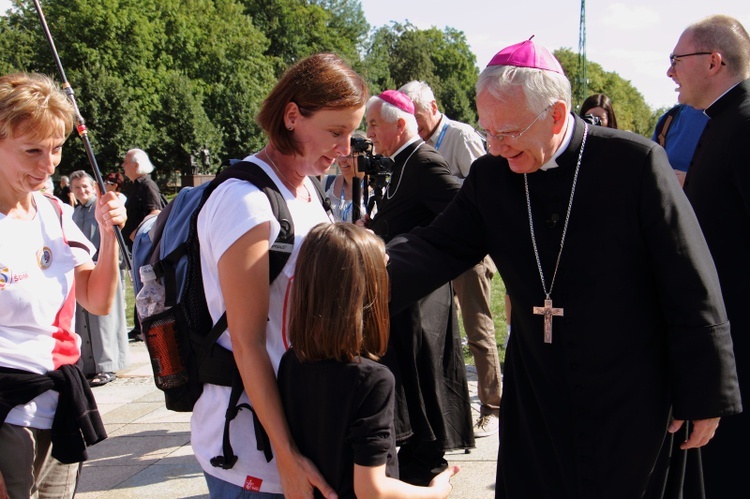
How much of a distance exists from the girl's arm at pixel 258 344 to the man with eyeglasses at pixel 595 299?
64 centimetres

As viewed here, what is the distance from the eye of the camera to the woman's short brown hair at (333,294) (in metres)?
1.92

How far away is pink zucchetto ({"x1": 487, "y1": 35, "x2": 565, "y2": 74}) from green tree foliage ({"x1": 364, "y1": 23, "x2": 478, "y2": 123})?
Answer: 6557 centimetres

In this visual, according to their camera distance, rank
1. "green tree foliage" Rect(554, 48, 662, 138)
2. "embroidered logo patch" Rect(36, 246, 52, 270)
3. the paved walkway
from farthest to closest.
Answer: "green tree foliage" Rect(554, 48, 662, 138)
the paved walkway
"embroidered logo patch" Rect(36, 246, 52, 270)

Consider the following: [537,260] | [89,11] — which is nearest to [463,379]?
[537,260]

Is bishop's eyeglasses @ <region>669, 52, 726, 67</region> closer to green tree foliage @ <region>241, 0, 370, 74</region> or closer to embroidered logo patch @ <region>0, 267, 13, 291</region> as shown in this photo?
embroidered logo patch @ <region>0, 267, 13, 291</region>

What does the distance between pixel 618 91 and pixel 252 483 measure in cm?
9724

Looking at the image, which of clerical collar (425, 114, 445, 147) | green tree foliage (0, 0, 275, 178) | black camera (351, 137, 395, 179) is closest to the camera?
black camera (351, 137, 395, 179)

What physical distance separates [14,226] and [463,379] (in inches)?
96.8

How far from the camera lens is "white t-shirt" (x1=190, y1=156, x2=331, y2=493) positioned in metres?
1.97

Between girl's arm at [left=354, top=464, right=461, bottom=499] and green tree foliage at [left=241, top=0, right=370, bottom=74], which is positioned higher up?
green tree foliage at [left=241, top=0, right=370, bottom=74]

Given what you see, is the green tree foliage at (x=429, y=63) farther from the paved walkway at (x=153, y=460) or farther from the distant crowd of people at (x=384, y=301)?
the distant crowd of people at (x=384, y=301)

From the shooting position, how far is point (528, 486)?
2.50 m

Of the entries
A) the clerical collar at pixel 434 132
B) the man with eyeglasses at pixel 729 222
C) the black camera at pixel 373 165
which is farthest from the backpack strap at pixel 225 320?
the clerical collar at pixel 434 132

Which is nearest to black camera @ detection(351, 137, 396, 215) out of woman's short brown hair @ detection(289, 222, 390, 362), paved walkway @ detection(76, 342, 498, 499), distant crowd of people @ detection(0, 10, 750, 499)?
distant crowd of people @ detection(0, 10, 750, 499)
